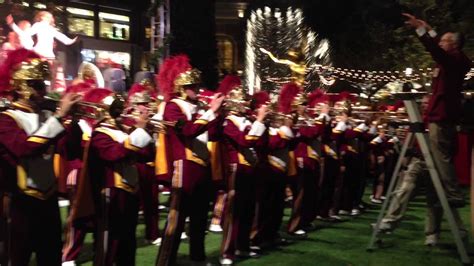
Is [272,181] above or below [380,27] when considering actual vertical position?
A: below

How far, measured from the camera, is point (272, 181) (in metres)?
6.86

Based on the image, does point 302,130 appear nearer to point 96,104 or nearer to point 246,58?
point 96,104

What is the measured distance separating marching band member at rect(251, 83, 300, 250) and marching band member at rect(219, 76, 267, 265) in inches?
12.4

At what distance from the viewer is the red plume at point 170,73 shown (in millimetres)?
5648

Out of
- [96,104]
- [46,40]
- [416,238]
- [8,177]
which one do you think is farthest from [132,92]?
[46,40]

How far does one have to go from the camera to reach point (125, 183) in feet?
15.3

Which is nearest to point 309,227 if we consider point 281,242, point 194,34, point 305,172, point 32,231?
point 305,172

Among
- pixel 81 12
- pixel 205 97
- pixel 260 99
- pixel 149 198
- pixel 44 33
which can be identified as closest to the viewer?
pixel 205 97

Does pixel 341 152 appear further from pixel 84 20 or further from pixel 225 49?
pixel 225 49

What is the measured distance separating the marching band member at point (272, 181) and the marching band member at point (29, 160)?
9.82 ft

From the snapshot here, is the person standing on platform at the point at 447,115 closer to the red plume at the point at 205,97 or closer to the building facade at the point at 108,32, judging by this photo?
the red plume at the point at 205,97

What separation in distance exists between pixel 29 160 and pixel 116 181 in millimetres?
898

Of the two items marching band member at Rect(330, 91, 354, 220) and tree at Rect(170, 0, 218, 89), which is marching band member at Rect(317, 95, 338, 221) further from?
tree at Rect(170, 0, 218, 89)

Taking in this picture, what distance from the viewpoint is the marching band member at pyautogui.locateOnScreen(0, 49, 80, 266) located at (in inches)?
150
